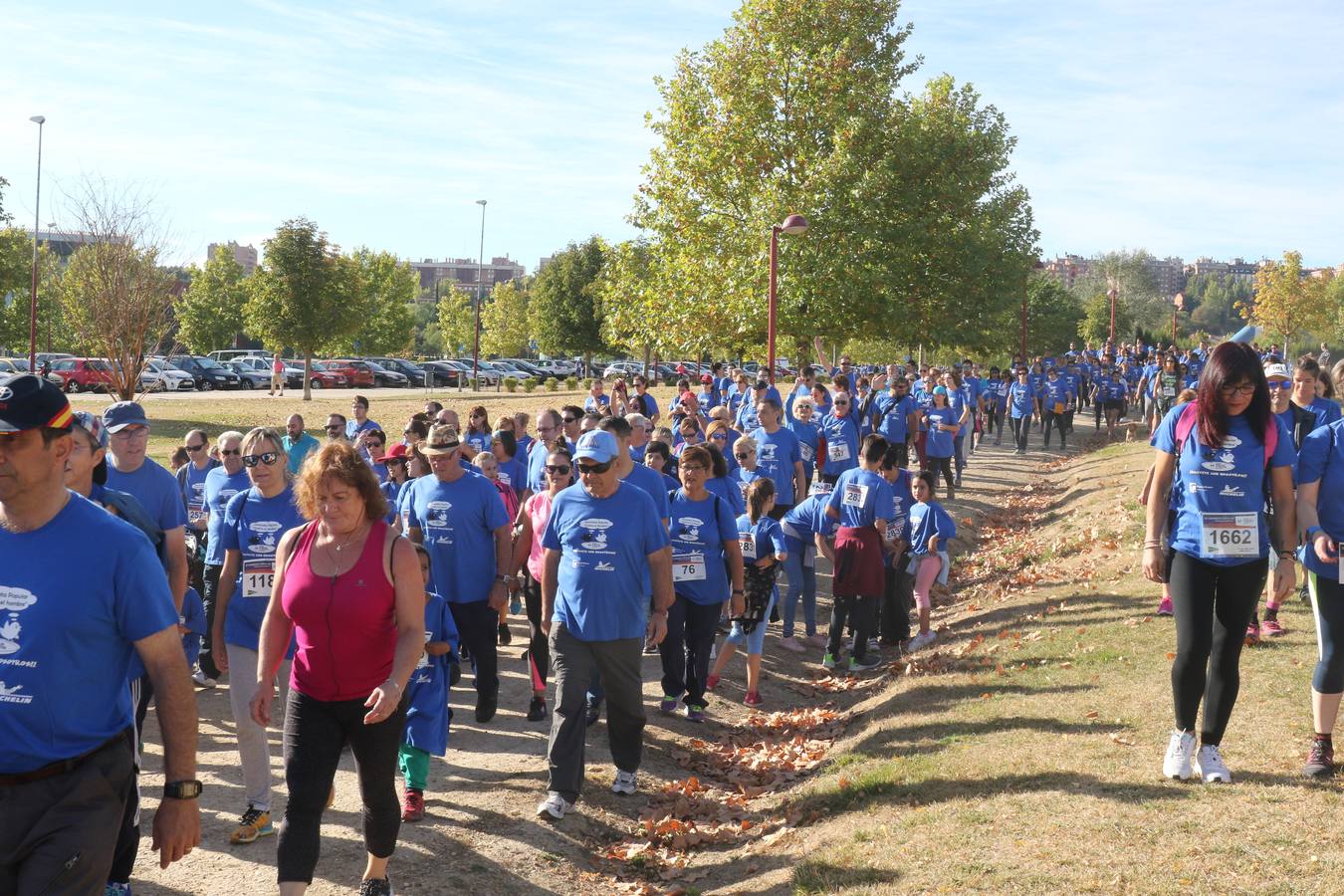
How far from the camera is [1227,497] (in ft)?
18.9

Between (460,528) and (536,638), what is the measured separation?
1.40 m

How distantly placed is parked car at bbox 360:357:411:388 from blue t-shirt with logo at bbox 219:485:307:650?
56.8 metres

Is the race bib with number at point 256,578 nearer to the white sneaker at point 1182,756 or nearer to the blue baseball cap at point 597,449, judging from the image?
the blue baseball cap at point 597,449

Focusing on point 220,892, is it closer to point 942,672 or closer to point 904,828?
point 904,828

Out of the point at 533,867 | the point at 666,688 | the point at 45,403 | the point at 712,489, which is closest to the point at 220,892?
the point at 533,867

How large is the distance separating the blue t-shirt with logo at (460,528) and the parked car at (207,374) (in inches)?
2042

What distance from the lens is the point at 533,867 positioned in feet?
20.6

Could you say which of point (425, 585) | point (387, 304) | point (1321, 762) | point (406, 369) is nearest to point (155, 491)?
point (425, 585)

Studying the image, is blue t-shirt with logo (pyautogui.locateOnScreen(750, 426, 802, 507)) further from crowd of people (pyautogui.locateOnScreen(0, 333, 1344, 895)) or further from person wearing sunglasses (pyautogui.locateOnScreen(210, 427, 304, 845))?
person wearing sunglasses (pyautogui.locateOnScreen(210, 427, 304, 845))

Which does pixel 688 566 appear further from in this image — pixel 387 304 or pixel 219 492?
pixel 387 304

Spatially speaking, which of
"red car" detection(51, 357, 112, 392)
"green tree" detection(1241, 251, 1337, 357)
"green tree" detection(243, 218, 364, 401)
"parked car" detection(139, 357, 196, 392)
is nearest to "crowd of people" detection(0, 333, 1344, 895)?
"green tree" detection(243, 218, 364, 401)

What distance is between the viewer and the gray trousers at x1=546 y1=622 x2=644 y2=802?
6.79 meters

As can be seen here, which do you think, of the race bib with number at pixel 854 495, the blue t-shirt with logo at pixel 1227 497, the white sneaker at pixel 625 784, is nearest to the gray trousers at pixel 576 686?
the white sneaker at pixel 625 784

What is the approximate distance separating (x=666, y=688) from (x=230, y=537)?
3.78 metres
